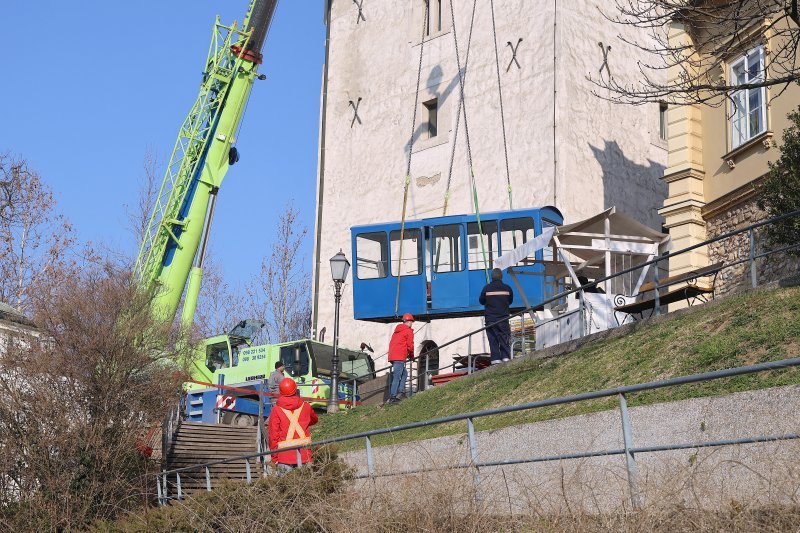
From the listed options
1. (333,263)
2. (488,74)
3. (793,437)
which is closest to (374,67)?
(488,74)

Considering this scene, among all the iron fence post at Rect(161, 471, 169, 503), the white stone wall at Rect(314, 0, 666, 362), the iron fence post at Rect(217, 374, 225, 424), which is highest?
the white stone wall at Rect(314, 0, 666, 362)

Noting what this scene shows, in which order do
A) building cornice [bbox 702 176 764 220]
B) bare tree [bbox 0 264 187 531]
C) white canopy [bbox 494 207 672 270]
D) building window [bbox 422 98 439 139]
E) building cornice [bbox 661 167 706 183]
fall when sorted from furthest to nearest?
building window [bbox 422 98 439 139]
building cornice [bbox 661 167 706 183]
building cornice [bbox 702 176 764 220]
white canopy [bbox 494 207 672 270]
bare tree [bbox 0 264 187 531]

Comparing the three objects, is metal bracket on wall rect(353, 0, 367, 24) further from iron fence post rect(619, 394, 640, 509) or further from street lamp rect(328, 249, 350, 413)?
iron fence post rect(619, 394, 640, 509)

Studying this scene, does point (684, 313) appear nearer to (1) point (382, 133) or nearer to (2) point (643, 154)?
(2) point (643, 154)

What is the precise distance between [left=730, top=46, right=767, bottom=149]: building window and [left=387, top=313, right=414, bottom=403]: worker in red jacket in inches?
318

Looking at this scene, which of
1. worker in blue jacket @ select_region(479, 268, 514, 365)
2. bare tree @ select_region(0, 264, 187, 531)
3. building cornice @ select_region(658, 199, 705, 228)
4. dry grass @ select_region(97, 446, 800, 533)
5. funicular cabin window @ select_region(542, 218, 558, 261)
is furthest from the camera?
funicular cabin window @ select_region(542, 218, 558, 261)

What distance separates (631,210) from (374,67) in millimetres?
10773

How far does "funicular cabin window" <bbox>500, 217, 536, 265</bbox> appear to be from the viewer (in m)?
27.5

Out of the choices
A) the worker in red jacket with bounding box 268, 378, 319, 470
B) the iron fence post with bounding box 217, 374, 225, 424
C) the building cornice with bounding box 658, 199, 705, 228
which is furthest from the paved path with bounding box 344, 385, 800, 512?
the building cornice with bounding box 658, 199, 705, 228

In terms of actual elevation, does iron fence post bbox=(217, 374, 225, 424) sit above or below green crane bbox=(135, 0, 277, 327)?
below

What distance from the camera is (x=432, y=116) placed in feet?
127

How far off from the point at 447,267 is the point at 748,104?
7.96m

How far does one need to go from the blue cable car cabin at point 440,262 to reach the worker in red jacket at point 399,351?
21.7ft

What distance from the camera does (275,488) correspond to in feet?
32.9
